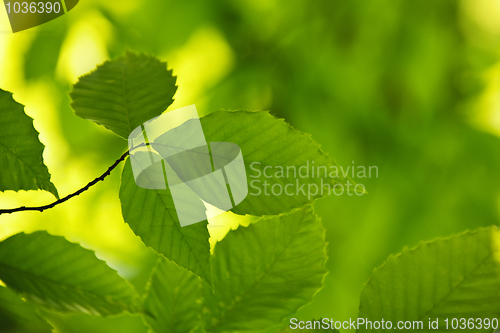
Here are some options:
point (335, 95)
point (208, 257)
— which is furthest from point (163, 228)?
point (335, 95)

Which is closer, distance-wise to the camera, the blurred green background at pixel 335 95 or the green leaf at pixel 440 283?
the green leaf at pixel 440 283

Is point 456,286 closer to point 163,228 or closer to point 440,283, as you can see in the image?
point 440,283

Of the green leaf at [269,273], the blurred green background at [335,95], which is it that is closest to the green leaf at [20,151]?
the green leaf at [269,273]

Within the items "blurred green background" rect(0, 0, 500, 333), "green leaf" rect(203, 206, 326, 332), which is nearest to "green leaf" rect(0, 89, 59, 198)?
"green leaf" rect(203, 206, 326, 332)

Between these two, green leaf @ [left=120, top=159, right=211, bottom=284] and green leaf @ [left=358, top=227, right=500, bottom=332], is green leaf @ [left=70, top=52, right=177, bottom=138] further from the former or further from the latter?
green leaf @ [left=358, top=227, right=500, bottom=332]

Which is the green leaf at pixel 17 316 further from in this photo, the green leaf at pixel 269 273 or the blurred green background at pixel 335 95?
the blurred green background at pixel 335 95

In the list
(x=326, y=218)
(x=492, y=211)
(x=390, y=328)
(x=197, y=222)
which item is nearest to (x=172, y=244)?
(x=197, y=222)
